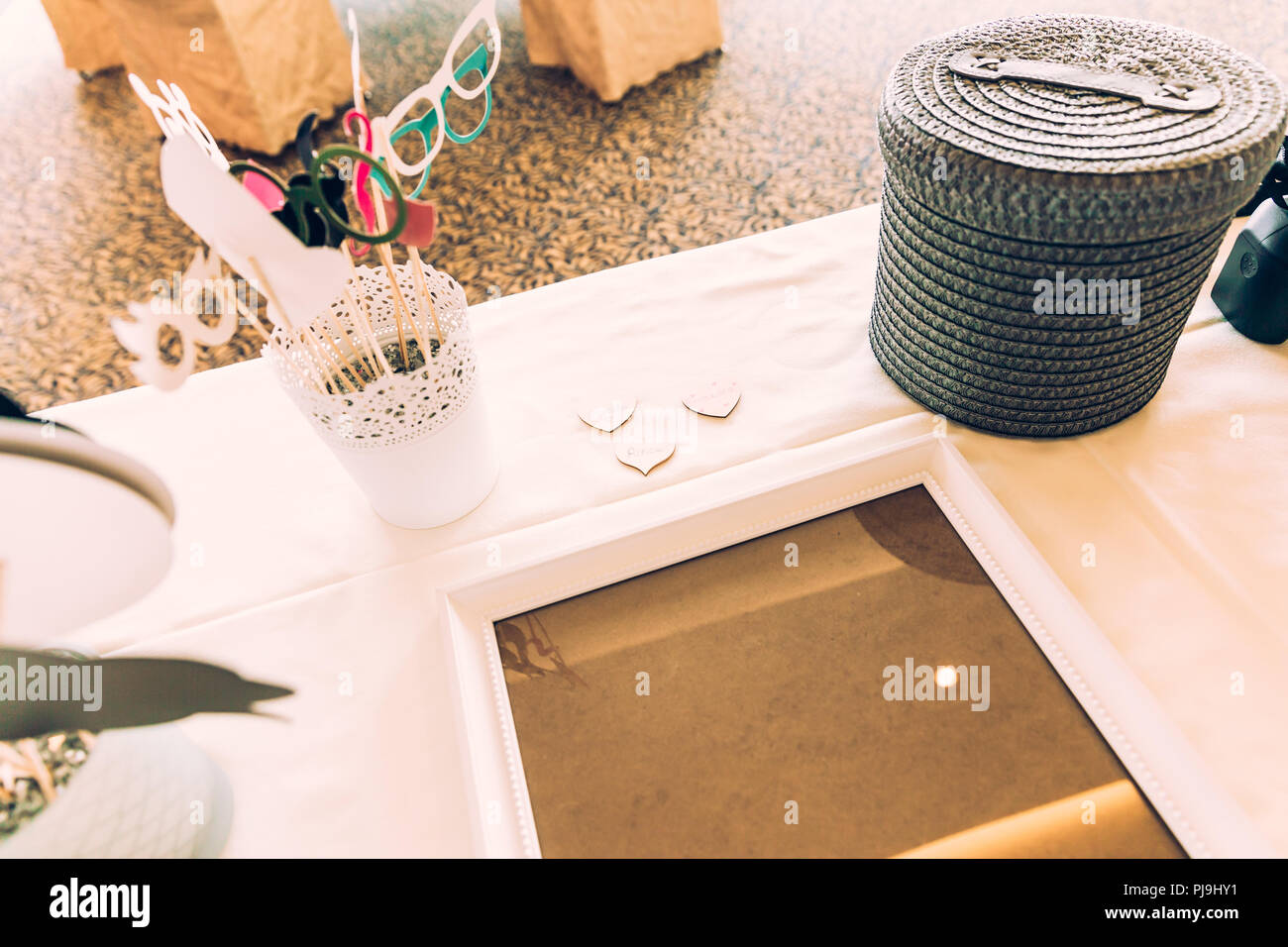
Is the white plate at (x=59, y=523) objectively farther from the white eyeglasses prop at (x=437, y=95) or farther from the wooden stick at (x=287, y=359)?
the white eyeglasses prop at (x=437, y=95)

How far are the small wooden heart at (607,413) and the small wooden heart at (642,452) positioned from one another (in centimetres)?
2

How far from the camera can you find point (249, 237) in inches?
18.1

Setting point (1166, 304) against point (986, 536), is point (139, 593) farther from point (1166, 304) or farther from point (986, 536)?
point (1166, 304)

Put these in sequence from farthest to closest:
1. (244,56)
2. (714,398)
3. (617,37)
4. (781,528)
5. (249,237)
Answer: (617,37)
(244,56)
(714,398)
(781,528)
(249,237)

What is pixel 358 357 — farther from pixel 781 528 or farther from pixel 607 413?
pixel 781 528

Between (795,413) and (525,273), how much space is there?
2.59 ft

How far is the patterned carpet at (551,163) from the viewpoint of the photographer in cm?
143

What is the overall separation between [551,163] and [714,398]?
1081 millimetres

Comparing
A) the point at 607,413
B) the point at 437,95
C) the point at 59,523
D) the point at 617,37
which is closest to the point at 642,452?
the point at 607,413

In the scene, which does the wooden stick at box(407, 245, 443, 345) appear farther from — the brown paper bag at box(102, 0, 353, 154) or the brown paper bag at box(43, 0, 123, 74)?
the brown paper bag at box(43, 0, 123, 74)

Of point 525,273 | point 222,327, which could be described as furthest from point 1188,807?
point 525,273

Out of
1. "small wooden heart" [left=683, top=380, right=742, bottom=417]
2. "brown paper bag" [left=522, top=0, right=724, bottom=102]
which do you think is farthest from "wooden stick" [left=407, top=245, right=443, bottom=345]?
"brown paper bag" [left=522, top=0, right=724, bottom=102]

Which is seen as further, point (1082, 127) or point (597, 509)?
point (597, 509)

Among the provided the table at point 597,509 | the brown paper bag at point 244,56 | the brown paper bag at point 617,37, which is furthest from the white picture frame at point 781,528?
the brown paper bag at point 244,56
